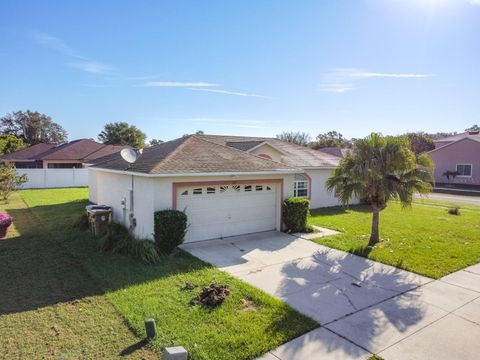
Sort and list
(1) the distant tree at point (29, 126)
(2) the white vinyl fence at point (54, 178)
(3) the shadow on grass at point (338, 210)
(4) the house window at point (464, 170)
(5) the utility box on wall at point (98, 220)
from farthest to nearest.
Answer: (1) the distant tree at point (29, 126), (4) the house window at point (464, 170), (2) the white vinyl fence at point (54, 178), (3) the shadow on grass at point (338, 210), (5) the utility box on wall at point (98, 220)

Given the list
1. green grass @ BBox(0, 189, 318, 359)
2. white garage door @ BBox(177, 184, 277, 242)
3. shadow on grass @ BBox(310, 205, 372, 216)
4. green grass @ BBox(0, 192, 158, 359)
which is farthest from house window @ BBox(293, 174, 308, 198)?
green grass @ BBox(0, 192, 158, 359)

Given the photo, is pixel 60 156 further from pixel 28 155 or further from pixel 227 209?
pixel 227 209

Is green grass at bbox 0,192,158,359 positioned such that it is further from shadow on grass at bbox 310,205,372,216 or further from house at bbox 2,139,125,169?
house at bbox 2,139,125,169

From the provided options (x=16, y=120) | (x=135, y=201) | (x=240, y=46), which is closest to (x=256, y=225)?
(x=135, y=201)

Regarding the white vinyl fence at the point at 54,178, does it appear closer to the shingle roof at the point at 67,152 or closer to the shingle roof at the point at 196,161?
the shingle roof at the point at 67,152

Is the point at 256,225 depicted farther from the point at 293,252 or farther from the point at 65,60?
the point at 65,60

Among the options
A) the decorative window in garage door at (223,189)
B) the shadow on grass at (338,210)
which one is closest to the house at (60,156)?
the shadow on grass at (338,210)

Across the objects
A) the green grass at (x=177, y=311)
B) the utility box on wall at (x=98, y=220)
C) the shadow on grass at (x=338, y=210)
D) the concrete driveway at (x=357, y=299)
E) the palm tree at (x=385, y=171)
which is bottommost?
the concrete driveway at (x=357, y=299)
